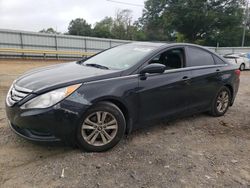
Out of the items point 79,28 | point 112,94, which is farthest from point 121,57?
point 79,28

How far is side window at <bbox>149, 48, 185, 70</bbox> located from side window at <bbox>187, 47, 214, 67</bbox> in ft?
0.55

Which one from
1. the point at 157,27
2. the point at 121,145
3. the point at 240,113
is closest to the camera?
the point at 121,145

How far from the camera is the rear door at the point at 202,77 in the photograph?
4.31 meters

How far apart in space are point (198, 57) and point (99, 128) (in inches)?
95.8

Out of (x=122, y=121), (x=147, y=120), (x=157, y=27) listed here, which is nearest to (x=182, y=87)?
(x=147, y=120)

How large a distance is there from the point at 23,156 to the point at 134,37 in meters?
53.1

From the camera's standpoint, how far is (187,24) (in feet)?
138

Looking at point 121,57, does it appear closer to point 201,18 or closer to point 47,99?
point 47,99

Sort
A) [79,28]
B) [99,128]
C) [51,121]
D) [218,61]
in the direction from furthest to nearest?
[79,28] < [218,61] < [99,128] < [51,121]

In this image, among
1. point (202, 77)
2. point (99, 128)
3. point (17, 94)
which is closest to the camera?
point (17, 94)

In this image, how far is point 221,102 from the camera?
5023 mm

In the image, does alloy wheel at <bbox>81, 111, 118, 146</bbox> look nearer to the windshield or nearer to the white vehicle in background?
the windshield

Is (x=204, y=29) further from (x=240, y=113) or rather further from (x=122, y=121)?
(x=122, y=121)

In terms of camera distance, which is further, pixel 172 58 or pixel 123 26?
pixel 123 26
